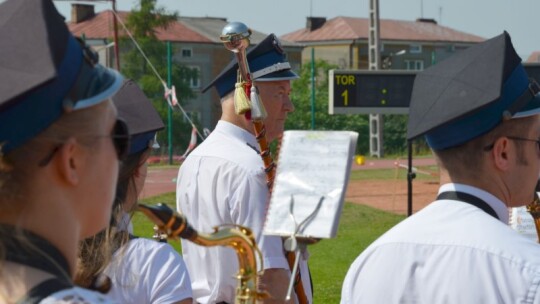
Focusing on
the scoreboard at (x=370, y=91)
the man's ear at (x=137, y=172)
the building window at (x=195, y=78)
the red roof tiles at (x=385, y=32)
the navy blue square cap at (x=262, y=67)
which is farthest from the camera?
the red roof tiles at (x=385, y=32)

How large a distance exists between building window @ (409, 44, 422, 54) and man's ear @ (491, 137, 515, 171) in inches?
3065

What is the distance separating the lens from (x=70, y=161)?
76.7 inches

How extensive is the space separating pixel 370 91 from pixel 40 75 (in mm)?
11139

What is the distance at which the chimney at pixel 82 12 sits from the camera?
225 ft

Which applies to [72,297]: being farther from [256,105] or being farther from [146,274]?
[256,105]

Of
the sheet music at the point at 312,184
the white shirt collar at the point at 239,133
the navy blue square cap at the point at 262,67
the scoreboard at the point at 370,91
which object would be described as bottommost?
the scoreboard at the point at 370,91

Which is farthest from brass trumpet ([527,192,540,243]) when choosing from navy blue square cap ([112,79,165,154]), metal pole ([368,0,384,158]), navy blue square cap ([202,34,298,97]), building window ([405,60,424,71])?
building window ([405,60,424,71])

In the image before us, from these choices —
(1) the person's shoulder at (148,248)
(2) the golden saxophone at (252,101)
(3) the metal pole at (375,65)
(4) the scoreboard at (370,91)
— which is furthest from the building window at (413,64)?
(1) the person's shoulder at (148,248)

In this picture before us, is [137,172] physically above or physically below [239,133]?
above

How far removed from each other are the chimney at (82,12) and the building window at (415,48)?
25.3 metres

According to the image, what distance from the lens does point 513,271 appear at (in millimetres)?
2752

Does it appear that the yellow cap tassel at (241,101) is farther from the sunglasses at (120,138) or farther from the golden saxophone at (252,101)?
the sunglasses at (120,138)

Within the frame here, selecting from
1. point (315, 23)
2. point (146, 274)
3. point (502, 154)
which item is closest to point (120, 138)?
point (502, 154)

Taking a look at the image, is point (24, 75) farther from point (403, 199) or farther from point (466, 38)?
point (466, 38)
